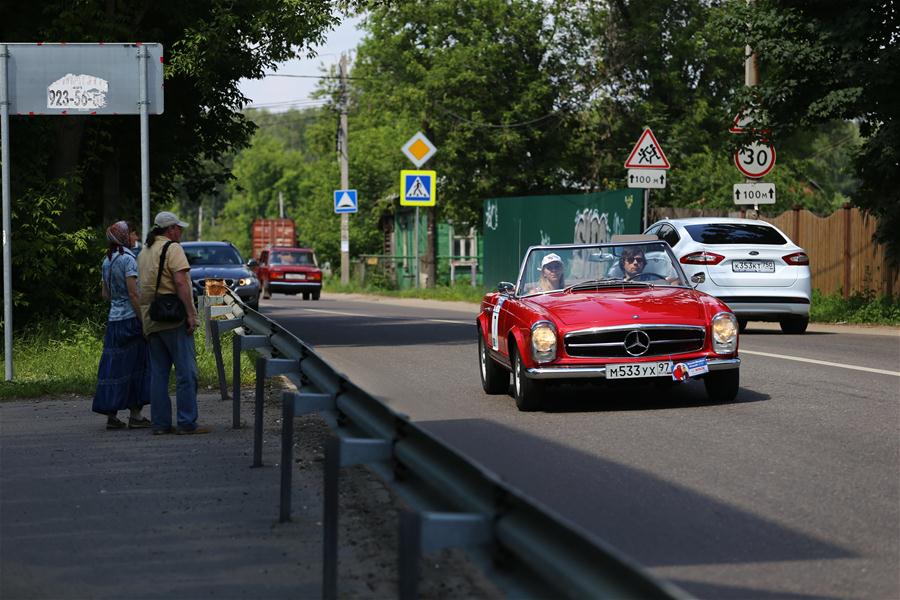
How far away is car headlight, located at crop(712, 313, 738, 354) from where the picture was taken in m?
11.7

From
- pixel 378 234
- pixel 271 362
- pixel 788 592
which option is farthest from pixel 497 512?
pixel 378 234

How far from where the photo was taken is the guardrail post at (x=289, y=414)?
23.4 ft

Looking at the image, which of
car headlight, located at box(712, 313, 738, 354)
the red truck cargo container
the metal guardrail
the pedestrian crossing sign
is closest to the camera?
the metal guardrail

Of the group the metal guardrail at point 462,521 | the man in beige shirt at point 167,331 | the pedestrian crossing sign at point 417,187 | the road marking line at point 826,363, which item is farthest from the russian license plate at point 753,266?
the pedestrian crossing sign at point 417,187

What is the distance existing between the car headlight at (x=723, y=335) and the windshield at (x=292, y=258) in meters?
41.1

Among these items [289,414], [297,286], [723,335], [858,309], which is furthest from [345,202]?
[289,414]

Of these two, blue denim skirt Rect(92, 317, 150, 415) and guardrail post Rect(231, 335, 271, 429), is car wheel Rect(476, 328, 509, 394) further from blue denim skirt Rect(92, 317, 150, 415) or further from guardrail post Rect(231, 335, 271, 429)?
blue denim skirt Rect(92, 317, 150, 415)

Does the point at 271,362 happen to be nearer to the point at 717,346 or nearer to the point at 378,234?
the point at 717,346

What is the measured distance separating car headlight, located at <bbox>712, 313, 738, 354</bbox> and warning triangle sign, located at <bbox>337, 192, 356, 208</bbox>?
138ft

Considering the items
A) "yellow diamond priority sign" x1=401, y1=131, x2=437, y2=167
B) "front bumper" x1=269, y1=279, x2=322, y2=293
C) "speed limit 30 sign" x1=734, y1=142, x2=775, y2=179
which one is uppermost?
"yellow diamond priority sign" x1=401, y1=131, x2=437, y2=167

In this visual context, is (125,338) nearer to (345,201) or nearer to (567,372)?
(567,372)

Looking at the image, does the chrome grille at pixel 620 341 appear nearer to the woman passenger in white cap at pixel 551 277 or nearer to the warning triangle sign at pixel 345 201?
the woman passenger in white cap at pixel 551 277

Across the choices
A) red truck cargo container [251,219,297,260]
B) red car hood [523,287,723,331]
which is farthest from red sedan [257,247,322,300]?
red car hood [523,287,723,331]

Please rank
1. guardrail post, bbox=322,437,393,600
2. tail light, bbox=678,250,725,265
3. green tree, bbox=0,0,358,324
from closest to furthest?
guardrail post, bbox=322,437,393,600 < green tree, bbox=0,0,358,324 < tail light, bbox=678,250,725,265
